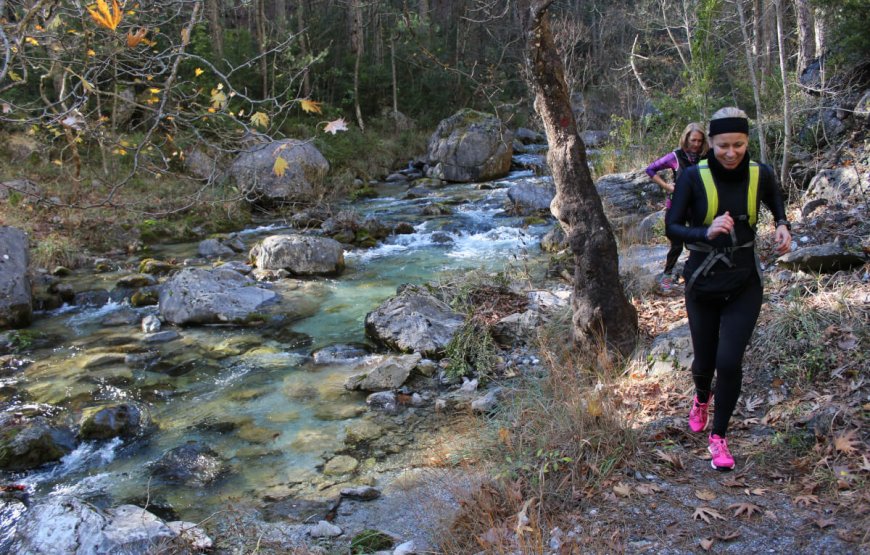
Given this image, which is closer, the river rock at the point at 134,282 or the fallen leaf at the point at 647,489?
the fallen leaf at the point at 647,489

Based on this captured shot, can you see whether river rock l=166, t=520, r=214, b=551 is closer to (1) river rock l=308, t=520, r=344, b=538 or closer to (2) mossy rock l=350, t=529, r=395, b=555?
(1) river rock l=308, t=520, r=344, b=538

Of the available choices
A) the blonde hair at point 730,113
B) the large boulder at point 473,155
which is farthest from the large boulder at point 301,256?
the large boulder at point 473,155

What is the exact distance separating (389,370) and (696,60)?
23.8 feet

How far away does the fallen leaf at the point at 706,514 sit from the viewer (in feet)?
10.3

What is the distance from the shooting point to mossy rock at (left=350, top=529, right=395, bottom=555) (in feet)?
12.2

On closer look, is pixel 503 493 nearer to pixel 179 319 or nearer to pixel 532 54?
pixel 532 54

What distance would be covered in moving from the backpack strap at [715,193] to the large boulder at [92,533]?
3.62 meters

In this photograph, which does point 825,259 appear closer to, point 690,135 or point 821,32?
point 690,135

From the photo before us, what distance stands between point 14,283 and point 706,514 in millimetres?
9108

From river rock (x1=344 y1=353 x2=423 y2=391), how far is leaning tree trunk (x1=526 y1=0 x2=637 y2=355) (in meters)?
1.98

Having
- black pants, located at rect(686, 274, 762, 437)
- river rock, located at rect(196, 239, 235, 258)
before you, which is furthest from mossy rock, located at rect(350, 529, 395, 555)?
river rock, located at rect(196, 239, 235, 258)

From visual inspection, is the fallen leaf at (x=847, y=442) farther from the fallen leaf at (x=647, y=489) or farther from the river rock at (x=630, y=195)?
the river rock at (x=630, y=195)

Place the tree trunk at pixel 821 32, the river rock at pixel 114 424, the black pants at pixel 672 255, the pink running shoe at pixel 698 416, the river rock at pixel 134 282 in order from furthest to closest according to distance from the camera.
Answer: the tree trunk at pixel 821 32, the river rock at pixel 134 282, the black pants at pixel 672 255, the river rock at pixel 114 424, the pink running shoe at pixel 698 416

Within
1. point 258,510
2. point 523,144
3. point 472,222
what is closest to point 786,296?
point 258,510
